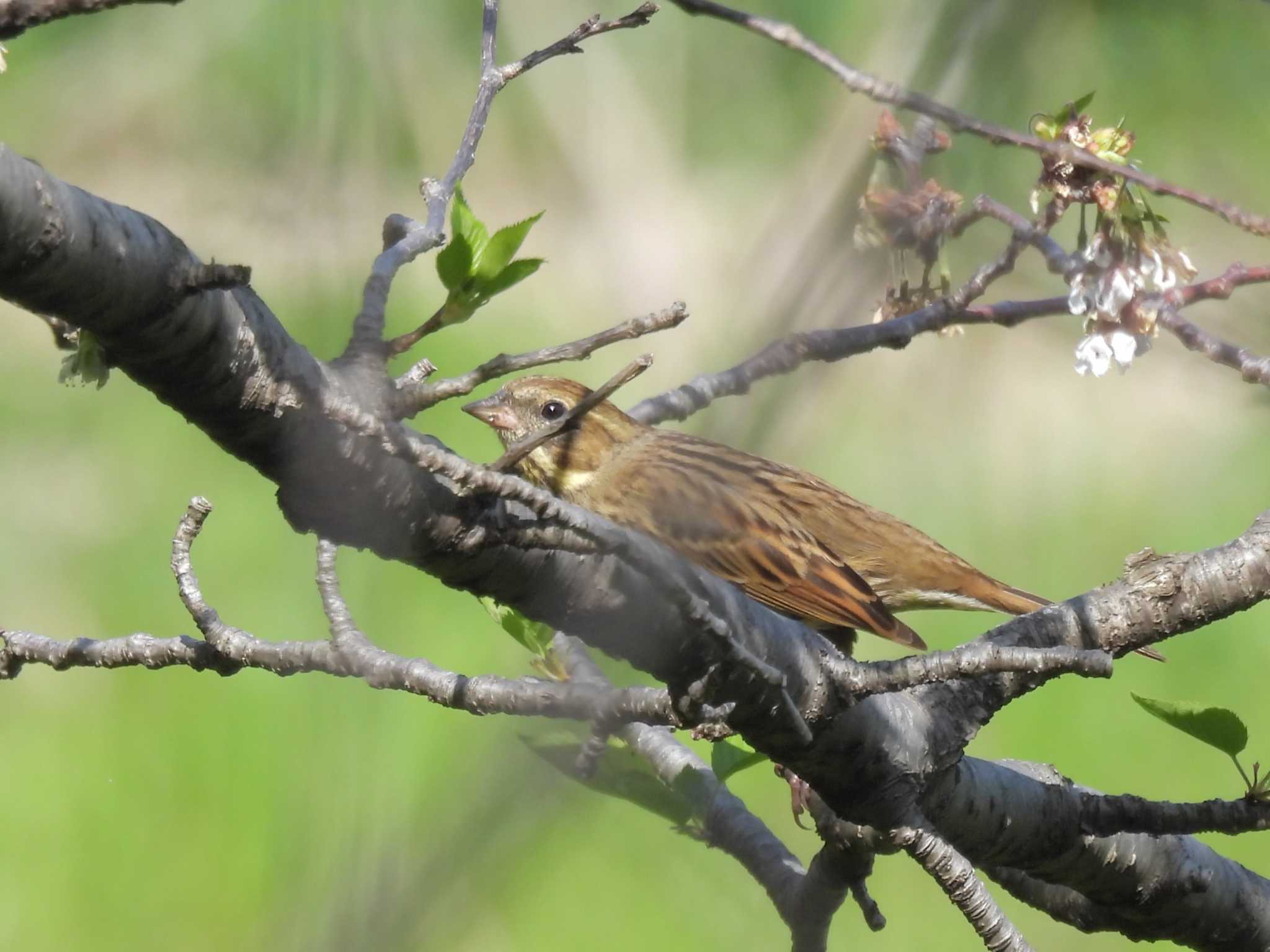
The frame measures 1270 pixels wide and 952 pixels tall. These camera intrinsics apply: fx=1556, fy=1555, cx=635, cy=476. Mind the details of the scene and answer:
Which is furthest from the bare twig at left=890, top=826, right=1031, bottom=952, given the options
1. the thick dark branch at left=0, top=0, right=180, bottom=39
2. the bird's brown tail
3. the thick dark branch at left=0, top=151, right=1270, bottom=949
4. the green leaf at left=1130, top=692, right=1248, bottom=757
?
the bird's brown tail

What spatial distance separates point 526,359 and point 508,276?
1.41 feet

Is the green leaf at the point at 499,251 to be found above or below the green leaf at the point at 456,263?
above

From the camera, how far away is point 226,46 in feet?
18.3

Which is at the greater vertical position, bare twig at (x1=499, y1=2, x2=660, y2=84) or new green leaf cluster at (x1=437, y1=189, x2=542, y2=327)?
bare twig at (x1=499, y1=2, x2=660, y2=84)

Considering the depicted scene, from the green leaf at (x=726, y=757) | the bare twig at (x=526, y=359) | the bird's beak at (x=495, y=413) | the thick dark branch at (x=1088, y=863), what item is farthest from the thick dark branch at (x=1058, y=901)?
the bird's beak at (x=495, y=413)

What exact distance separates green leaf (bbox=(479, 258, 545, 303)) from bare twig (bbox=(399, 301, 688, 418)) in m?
0.30

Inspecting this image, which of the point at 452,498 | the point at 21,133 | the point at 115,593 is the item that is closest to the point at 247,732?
the point at 115,593

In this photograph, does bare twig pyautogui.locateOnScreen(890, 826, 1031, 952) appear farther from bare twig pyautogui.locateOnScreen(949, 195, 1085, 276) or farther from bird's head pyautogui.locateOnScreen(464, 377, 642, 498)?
bird's head pyautogui.locateOnScreen(464, 377, 642, 498)

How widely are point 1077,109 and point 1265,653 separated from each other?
3.38 m

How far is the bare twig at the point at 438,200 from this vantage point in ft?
3.43

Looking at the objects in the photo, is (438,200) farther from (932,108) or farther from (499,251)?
(932,108)

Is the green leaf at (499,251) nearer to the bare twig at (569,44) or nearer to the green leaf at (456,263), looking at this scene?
the green leaf at (456,263)

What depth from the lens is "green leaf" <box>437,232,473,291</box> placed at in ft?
4.68

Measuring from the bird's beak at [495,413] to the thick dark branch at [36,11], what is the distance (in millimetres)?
2294
